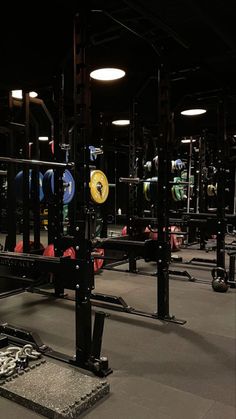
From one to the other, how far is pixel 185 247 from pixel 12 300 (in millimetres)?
3792

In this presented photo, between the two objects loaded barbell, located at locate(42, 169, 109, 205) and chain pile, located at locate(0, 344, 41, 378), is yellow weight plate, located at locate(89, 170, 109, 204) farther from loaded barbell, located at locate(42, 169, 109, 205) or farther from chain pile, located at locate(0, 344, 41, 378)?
chain pile, located at locate(0, 344, 41, 378)

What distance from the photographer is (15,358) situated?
6.48 ft

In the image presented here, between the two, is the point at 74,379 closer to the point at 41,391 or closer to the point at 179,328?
the point at 41,391

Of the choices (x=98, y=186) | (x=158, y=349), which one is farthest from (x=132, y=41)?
(x=158, y=349)

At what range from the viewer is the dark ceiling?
8.08ft

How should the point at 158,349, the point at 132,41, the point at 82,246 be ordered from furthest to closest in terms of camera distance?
the point at 132,41, the point at 158,349, the point at 82,246

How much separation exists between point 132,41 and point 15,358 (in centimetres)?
262

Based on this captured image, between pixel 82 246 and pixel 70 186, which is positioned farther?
pixel 70 186

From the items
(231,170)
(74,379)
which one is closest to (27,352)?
(74,379)

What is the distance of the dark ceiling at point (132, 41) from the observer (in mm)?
2463

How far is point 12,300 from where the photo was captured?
3.28 meters

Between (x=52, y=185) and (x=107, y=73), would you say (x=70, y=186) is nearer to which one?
(x=52, y=185)

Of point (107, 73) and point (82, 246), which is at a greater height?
point (107, 73)

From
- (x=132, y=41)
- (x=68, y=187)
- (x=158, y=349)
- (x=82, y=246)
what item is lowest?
(x=158, y=349)
